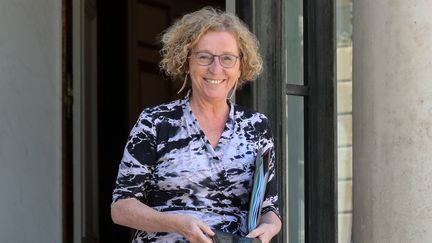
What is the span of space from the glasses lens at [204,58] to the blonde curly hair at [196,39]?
40 mm

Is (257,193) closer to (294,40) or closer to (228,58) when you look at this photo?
(228,58)

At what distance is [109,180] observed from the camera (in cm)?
691

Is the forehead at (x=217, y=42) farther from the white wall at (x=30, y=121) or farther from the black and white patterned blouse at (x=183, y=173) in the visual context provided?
the white wall at (x=30, y=121)

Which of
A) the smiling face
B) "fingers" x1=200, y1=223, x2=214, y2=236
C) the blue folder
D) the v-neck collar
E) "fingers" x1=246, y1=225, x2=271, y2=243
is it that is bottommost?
"fingers" x1=246, y1=225, x2=271, y2=243

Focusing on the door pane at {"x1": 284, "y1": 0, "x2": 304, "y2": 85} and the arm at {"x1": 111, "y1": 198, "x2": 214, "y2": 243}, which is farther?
the door pane at {"x1": 284, "y1": 0, "x2": 304, "y2": 85}

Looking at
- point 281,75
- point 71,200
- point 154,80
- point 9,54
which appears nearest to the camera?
point 281,75

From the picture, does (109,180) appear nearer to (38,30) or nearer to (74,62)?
(74,62)

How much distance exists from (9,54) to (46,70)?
0.45m

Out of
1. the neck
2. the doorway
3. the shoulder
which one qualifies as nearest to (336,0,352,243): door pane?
the shoulder

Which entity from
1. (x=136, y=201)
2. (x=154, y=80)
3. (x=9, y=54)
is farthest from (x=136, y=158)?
(x=154, y=80)

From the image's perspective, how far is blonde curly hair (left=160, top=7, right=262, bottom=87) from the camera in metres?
2.79

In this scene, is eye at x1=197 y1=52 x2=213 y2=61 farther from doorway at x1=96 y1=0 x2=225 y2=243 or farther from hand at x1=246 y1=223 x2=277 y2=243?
doorway at x1=96 y1=0 x2=225 y2=243

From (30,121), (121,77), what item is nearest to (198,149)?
(30,121)

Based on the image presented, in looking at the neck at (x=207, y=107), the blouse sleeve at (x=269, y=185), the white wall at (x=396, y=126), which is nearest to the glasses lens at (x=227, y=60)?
the neck at (x=207, y=107)
